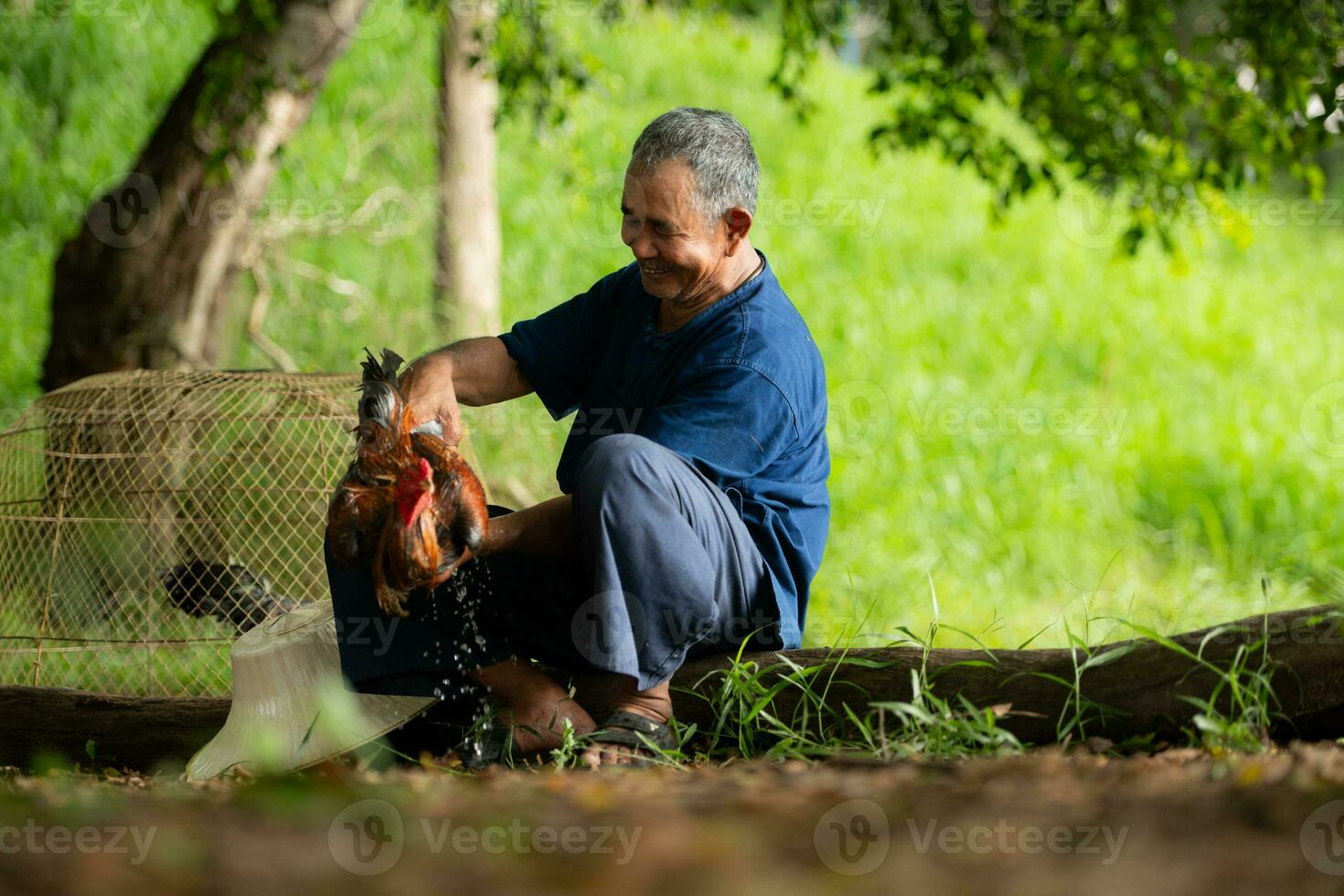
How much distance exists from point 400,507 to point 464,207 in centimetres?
512

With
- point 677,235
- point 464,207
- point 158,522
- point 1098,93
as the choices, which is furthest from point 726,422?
point 464,207

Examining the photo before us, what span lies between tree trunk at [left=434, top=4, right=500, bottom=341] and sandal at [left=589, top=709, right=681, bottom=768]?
15.5 feet

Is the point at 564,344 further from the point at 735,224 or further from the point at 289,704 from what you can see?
the point at 289,704

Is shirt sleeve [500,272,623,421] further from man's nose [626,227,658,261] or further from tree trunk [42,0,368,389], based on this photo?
tree trunk [42,0,368,389]

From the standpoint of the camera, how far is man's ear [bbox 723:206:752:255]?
10.9ft

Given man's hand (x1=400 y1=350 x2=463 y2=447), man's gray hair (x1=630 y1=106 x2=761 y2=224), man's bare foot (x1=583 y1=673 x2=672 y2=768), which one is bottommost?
man's bare foot (x1=583 y1=673 x2=672 y2=768)

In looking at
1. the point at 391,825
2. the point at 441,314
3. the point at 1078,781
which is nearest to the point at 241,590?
the point at 391,825

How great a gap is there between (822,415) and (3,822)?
87.9 inches

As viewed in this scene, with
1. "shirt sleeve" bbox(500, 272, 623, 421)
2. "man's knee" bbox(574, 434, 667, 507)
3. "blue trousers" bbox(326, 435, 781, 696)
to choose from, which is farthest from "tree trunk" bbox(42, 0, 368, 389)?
"man's knee" bbox(574, 434, 667, 507)

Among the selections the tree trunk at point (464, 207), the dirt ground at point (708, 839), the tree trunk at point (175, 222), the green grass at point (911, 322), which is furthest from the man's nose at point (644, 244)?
the tree trunk at point (464, 207)

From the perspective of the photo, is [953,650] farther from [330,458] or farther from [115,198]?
[115,198]

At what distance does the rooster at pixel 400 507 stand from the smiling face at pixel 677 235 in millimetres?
750

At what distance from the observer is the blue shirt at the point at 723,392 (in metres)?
3.08

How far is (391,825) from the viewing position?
1586mm
